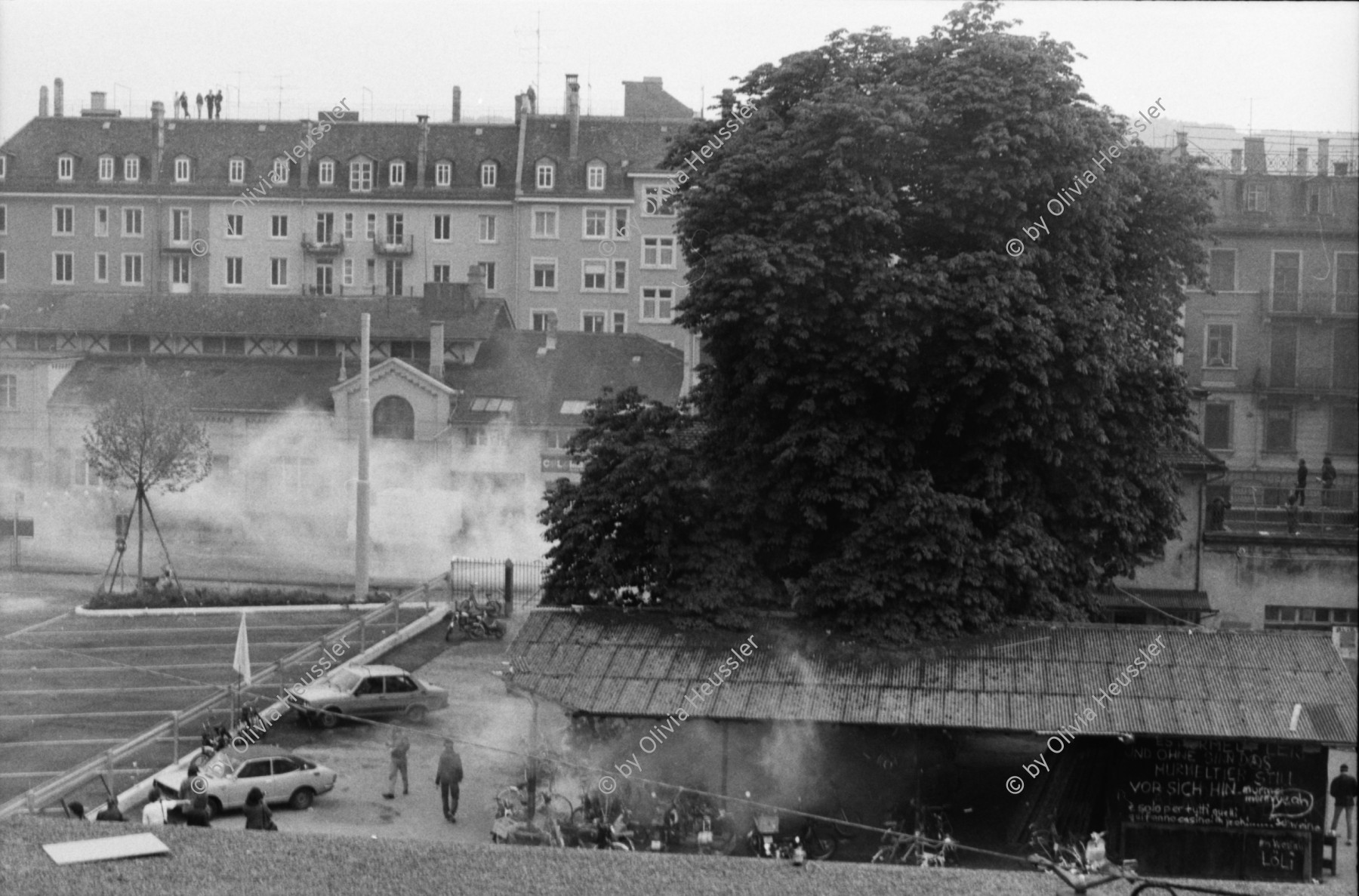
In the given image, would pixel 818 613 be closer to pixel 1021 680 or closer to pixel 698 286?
pixel 1021 680

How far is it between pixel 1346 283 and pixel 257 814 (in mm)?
26365

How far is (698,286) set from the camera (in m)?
22.5

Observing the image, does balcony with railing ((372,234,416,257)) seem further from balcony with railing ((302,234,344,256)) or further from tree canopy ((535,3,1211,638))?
tree canopy ((535,3,1211,638))

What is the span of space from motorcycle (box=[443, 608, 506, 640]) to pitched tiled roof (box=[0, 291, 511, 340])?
35.2ft

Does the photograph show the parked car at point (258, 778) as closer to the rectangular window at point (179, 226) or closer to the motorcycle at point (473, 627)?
the motorcycle at point (473, 627)

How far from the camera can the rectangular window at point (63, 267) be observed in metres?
43.4

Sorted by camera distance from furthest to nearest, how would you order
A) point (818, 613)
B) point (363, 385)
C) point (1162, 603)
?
point (363, 385) < point (1162, 603) < point (818, 613)

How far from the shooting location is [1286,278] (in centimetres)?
3491

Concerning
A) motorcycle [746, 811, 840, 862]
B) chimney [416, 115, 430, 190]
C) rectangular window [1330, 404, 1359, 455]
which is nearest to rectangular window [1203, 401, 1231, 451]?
rectangular window [1330, 404, 1359, 455]

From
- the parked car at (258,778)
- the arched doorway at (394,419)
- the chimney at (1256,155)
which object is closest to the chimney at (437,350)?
the arched doorway at (394,419)

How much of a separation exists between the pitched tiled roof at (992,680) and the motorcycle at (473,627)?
9420 mm

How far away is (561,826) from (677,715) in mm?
1968

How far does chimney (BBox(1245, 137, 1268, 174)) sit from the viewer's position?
3922cm

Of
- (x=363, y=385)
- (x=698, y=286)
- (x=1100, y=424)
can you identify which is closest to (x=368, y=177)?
(x=363, y=385)
